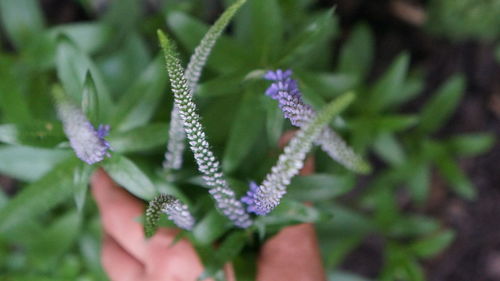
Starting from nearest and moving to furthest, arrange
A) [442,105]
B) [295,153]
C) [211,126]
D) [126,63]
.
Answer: [295,153] → [211,126] → [126,63] → [442,105]

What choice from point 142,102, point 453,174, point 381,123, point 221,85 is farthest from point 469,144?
point 142,102

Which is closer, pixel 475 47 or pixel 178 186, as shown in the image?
pixel 178 186

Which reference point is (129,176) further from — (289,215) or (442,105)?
(442,105)

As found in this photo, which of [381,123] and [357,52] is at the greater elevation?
[357,52]

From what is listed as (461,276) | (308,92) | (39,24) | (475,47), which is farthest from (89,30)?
(461,276)

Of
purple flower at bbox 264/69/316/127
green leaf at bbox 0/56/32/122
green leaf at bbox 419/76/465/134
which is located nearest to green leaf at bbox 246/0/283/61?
purple flower at bbox 264/69/316/127

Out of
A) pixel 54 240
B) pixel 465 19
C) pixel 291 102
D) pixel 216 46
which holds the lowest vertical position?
→ pixel 54 240

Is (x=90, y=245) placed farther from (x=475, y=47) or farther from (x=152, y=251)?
(x=475, y=47)
